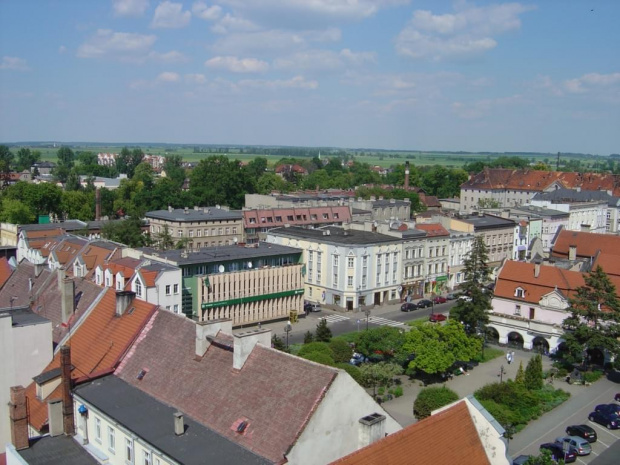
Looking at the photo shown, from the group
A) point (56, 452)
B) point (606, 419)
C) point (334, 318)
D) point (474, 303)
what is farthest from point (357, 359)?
point (56, 452)

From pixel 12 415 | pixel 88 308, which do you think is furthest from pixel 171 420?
pixel 88 308

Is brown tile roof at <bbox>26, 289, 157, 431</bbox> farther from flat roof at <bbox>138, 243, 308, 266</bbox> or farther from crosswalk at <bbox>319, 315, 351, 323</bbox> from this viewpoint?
crosswalk at <bbox>319, 315, 351, 323</bbox>

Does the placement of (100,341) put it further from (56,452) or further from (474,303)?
(474,303)

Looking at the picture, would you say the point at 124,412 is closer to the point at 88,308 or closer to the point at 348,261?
the point at 88,308

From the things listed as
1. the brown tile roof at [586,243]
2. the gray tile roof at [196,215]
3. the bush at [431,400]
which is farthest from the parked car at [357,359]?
the gray tile roof at [196,215]

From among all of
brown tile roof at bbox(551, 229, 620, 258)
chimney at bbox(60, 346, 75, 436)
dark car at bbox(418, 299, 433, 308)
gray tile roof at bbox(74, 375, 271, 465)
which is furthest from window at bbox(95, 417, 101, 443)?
brown tile roof at bbox(551, 229, 620, 258)
